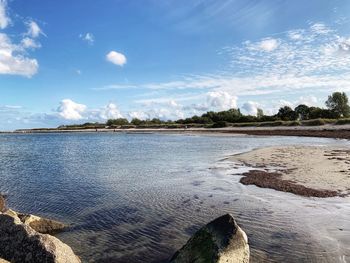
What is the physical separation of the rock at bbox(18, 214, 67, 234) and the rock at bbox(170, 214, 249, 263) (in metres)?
6.46

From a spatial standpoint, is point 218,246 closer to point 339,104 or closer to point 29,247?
point 29,247

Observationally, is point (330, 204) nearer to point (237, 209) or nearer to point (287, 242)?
point (237, 209)

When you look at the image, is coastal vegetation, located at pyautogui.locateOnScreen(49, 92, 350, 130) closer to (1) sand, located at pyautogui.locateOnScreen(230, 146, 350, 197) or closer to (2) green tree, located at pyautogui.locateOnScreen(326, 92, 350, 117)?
(2) green tree, located at pyautogui.locateOnScreen(326, 92, 350, 117)

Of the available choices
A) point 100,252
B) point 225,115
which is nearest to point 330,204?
point 100,252

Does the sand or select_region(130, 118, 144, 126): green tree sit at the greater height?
select_region(130, 118, 144, 126): green tree

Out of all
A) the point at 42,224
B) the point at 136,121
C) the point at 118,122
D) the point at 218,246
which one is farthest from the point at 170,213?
the point at 118,122

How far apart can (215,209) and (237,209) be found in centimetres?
97

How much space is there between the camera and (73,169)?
3275 cm

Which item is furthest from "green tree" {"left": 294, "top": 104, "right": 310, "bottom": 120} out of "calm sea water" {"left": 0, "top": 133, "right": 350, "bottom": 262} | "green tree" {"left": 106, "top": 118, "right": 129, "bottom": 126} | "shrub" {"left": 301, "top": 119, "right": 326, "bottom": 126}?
"calm sea water" {"left": 0, "top": 133, "right": 350, "bottom": 262}

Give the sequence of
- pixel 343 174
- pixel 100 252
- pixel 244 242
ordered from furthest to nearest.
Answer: pixel 343 174
pixel 100 252
pixel 244 242

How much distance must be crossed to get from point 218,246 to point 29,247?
190 inches

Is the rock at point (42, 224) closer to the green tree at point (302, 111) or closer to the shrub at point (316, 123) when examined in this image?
the shrub at point (316, 123)

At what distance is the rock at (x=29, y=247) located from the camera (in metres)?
9.16

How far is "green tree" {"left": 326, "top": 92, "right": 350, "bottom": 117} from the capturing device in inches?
4459
